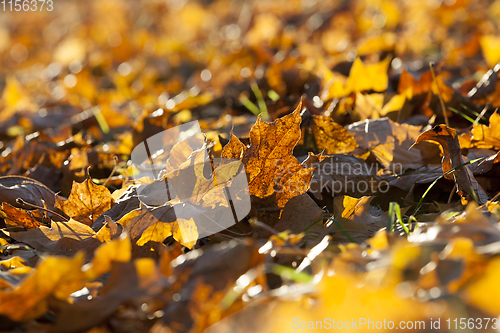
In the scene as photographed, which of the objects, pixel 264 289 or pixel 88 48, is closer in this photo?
pixel 264 289

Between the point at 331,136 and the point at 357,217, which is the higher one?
the point at 331,136

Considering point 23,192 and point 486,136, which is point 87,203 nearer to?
point 23,192

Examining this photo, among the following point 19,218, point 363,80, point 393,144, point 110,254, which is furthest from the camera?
point 363,80

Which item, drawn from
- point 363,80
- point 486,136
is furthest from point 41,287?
point 363,80

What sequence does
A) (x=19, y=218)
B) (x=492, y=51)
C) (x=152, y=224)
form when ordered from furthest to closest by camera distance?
(x=492, y=51), (x=19, y=218), (x=152, y=224)

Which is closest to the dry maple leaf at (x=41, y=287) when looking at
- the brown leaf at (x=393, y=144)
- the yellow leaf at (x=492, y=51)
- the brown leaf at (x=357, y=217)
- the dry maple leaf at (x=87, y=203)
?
the dry maple leaf at (x=87, y=203)

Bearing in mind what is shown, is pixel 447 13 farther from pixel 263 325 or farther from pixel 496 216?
pixel 263 325

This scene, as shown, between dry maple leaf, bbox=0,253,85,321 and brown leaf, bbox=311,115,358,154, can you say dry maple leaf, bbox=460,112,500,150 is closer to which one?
brown leaf, bbox=311,115,358,154

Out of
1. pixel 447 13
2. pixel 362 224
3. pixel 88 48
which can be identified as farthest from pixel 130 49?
pixel 362 224
